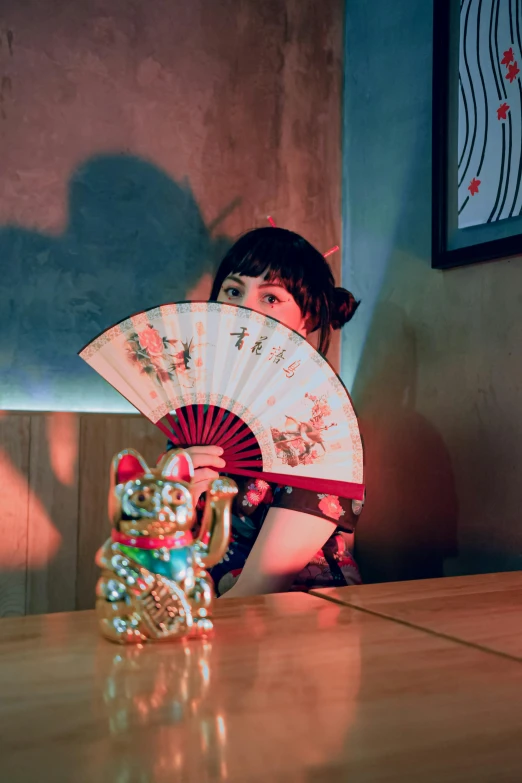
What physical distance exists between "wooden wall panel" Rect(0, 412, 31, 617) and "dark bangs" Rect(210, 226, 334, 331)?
2.07ft

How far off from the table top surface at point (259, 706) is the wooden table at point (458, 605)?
0.14 ft

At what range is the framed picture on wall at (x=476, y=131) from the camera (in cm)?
170

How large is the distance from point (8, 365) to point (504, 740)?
63.5 inches

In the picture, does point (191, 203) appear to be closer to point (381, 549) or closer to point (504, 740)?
point (381, 549)

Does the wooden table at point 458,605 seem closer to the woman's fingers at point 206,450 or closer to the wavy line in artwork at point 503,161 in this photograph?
the woman's fingers at point 206,450

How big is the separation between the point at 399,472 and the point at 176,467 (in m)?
1.23

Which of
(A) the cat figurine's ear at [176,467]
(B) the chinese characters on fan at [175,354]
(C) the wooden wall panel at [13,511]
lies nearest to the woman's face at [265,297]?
(B) the chinese characters on fan at [175,354]

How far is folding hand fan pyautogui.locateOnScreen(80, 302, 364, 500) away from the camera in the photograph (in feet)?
5.08

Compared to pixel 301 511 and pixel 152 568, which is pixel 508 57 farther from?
pixel 152 568

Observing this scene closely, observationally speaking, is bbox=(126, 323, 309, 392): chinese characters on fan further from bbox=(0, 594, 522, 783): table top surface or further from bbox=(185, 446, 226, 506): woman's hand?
bbox=(0, 594, 522, 783): table top surface

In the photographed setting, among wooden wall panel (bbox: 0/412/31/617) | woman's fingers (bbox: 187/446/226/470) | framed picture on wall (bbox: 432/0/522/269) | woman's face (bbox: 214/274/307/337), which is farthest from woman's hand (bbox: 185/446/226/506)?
framed picture on wall (bbox: 432/0/522/269)

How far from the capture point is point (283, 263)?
1.77 m

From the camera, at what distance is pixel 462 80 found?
1.84 meters

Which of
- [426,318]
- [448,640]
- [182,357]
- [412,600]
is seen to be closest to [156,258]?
[182,357]
